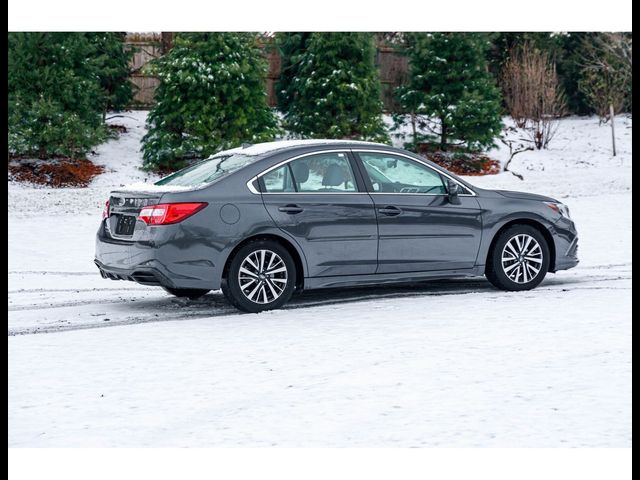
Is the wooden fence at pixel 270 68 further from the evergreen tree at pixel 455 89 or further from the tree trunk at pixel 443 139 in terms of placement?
the tree trunk at pixel 443 139

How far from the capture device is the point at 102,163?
26484 mm

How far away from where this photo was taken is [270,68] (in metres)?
34.2

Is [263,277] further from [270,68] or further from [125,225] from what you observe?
[270,68]

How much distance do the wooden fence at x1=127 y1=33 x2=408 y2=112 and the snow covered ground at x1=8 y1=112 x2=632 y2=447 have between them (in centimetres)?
1980

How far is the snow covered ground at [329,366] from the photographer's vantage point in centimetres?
554

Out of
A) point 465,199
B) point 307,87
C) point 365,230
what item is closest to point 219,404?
point 365,230

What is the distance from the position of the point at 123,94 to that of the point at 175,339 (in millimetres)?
21685

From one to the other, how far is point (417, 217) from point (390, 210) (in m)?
0.32

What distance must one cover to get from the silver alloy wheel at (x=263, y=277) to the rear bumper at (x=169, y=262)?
29 centimetres

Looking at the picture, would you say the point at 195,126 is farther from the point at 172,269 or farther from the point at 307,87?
the point at 172,269

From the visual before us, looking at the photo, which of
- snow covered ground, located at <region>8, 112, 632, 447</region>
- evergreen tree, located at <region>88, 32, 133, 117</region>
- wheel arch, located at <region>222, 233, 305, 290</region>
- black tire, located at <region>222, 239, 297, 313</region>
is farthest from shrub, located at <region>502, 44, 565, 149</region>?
black tire, located at <region>222, 239, 297, 313</region>

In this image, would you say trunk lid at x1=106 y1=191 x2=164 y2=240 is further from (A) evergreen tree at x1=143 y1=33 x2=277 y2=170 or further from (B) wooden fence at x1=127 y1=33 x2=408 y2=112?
(B) wooden fence at x1=127 y1=33 x2=408 y2=112

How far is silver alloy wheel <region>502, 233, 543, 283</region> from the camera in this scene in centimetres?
1077

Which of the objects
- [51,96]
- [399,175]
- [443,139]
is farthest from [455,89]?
[399,175]
